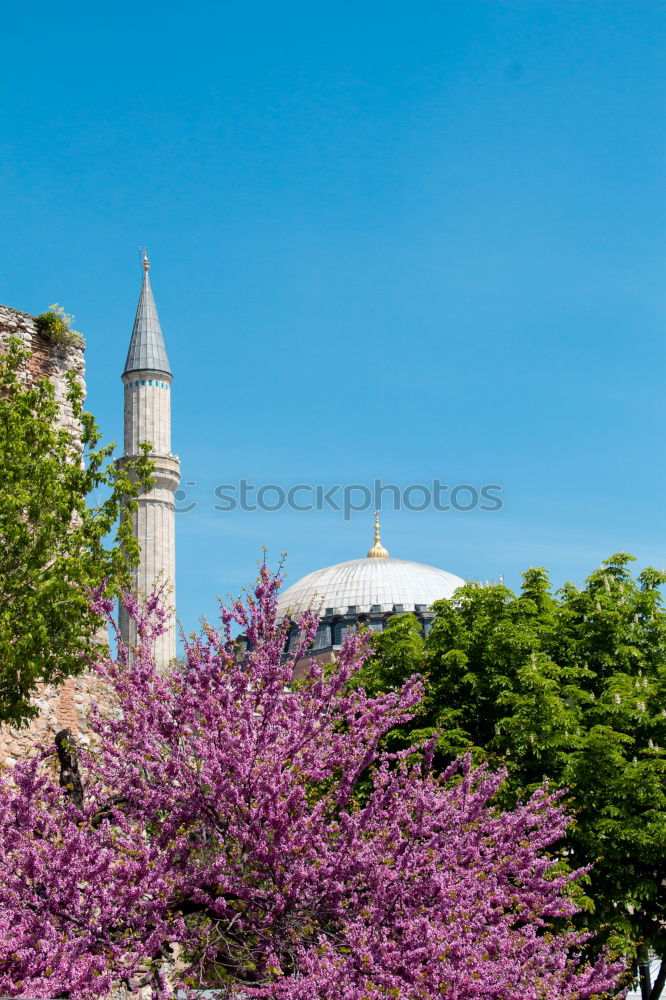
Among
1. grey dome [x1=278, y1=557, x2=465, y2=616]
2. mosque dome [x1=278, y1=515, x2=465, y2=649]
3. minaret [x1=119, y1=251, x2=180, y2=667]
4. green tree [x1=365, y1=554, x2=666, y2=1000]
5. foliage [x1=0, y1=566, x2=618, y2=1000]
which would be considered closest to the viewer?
foliage [x1=0, y1=566, x2=618, y2=1000]

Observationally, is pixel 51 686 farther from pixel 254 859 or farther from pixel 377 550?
pixel 377 550

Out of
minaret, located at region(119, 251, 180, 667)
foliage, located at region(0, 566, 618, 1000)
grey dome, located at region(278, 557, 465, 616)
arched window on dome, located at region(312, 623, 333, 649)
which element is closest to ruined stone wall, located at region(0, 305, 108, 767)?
foliage, located at region(0, 566, 618, 1000)

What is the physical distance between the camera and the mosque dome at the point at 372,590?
281 ft

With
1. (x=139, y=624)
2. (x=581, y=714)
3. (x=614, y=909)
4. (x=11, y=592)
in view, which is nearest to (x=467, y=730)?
(x=581, y=714)

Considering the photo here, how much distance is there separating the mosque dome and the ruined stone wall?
62.9m

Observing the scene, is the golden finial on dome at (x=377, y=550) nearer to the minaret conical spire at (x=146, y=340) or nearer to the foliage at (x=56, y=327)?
the minaret conical spire at (x=146, y=340)

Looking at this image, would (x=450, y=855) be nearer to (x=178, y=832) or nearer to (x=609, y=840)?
(x=178, y=832)

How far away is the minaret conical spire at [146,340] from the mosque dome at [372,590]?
28.7m

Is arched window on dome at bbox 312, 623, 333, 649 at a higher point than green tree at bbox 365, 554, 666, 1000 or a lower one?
higher

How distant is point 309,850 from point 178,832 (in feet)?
3.47

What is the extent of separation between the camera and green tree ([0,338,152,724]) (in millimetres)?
13516

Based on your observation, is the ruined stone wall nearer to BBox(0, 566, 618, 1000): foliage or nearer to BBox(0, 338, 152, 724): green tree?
BBox(0, 338, 152, 724): green tree

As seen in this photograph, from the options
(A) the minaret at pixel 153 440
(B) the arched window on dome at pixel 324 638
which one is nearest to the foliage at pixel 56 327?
(A) the minaret at pixel 153 440

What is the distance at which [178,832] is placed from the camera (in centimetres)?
891
